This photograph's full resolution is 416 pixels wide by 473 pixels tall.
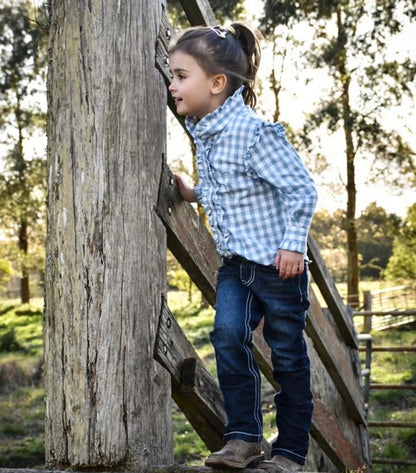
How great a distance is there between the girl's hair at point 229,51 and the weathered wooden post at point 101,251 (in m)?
0.18

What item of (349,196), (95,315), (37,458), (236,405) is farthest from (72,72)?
(349,196)

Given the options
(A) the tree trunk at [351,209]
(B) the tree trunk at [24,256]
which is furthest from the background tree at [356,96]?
(B) the tree trunk at [24,256]

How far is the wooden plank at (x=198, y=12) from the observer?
8.73ft

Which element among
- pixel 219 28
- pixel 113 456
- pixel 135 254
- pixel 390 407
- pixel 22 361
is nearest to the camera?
pixel 113 456

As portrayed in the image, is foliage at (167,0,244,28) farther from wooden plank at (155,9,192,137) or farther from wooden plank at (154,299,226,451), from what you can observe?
wooden plank at (154,299,226,451)

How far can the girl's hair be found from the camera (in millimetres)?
2367

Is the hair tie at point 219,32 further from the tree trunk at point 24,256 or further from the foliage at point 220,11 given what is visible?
the tree trunk at point 24,256

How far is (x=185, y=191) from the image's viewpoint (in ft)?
8.11

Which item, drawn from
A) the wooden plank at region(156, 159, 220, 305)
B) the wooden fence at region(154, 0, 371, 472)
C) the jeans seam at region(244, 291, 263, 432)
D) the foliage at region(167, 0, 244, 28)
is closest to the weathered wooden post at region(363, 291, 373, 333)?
the foliage at region(167, 0, 244, 28)

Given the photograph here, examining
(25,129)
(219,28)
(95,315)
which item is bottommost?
(95,315)

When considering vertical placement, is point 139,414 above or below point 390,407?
above

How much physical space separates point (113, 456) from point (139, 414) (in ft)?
0.48

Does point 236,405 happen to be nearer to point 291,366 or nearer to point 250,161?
point 291,366

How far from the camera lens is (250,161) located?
7.60 ft
